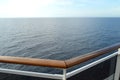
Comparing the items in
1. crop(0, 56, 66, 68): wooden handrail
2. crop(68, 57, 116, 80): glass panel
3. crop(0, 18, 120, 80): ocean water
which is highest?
crop(0, 56, 66, 68): wooden handrail

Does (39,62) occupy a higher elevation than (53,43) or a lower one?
higher

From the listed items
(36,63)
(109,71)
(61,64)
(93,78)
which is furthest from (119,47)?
(36,63)

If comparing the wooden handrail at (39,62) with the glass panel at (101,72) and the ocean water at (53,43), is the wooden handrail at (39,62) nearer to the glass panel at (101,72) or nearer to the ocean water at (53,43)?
the glass panel at (101,72)

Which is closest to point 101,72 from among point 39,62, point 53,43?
point 39,62

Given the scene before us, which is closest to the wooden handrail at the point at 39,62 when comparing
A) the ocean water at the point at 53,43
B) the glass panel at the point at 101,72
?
the glass panel at the point at 101,72

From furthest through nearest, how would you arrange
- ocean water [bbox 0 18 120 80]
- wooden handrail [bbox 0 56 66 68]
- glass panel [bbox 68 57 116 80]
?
1. ocean water [bbox 0 18 120 80]
2. glass panel [bbox 68 57 116 80]
3. wooden handrail [bbox 0 56 66 68]

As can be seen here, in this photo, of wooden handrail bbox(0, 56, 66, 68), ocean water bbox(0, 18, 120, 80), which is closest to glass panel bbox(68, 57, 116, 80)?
wooden handrail bbox(0, 56, 66, 68)

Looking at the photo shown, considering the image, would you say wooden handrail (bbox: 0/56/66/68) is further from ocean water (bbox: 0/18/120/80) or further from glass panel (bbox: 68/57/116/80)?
ocean water (bbox: 0/18/120/80)

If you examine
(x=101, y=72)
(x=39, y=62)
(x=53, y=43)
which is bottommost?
(x=53, y=43)

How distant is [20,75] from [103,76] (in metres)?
0.98

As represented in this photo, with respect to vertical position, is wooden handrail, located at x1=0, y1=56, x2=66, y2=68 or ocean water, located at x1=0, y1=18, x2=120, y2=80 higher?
wooden handrail, located at x1=0, y1=56, x2=66, y2=68

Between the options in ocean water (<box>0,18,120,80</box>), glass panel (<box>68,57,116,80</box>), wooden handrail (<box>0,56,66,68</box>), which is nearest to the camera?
wooden handrail (<box>0,56,66,68</box>)

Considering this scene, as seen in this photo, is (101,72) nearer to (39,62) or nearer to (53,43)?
(39,62)

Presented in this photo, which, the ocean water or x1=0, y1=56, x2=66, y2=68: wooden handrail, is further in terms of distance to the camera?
the ocean water
